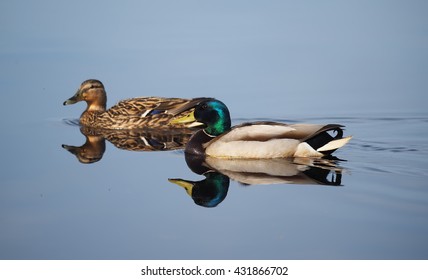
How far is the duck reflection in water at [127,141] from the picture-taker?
1309 cm

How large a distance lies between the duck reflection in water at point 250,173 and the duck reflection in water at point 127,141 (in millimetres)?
1071

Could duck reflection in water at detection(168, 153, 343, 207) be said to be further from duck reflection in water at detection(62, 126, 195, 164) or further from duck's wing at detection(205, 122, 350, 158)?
duck reflection in water at detection(62, 126, 195, 164)

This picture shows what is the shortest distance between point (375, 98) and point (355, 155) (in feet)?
13.6

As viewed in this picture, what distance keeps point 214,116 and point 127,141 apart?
6.00ft

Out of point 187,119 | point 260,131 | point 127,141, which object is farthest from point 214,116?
point 127,141

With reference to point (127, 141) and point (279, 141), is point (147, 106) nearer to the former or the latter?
point (127, 141)

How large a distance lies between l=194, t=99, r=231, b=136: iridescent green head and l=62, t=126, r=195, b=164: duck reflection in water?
29.3 inches

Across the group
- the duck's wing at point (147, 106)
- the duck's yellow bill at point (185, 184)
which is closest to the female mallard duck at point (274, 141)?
the duck's yellow bill at point (185, 184)

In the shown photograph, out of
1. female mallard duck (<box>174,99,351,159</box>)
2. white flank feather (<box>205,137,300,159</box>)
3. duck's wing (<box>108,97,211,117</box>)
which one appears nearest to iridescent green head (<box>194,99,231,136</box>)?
female mallard duck (<box>174,99,351,159</box>)

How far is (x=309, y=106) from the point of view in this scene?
15797 millimetres

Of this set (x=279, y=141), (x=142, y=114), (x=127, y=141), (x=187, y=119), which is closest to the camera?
(x=279, y=141)

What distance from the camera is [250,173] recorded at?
11516 mm
